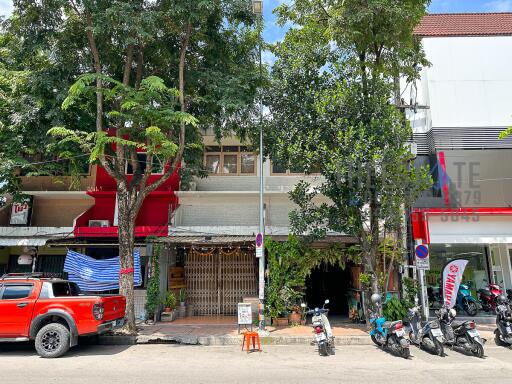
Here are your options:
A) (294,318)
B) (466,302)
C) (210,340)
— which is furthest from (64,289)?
(466,302)

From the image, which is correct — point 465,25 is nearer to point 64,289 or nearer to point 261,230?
point 261,230

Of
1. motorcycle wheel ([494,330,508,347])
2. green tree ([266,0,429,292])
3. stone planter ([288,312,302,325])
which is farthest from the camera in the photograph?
stone planter ([288,312,302,325])

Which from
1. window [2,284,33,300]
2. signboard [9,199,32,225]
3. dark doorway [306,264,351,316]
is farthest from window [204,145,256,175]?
window [2,284,33,300]

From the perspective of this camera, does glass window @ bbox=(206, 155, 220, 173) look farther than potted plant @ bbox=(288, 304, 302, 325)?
Yes

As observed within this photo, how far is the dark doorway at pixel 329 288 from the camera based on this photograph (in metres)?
15.8

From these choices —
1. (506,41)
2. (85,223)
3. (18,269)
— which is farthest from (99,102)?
(506,41)

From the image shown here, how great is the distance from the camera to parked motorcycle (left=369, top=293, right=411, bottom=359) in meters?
8.32

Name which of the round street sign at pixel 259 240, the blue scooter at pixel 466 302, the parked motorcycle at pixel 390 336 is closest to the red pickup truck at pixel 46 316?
the round street sign at pixel 259 240

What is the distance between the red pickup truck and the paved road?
16.3 inches

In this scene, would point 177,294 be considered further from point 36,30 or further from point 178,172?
point 36,30

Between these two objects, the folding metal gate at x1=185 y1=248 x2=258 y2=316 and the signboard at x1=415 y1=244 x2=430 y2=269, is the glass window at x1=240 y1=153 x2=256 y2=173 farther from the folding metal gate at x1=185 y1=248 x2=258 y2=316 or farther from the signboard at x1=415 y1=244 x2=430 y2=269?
the signboard at x1=415 y1=244 x2=430 y2=269

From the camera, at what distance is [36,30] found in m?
12.0

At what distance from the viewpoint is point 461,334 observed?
8.82 m

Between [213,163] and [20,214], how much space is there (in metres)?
8.82
